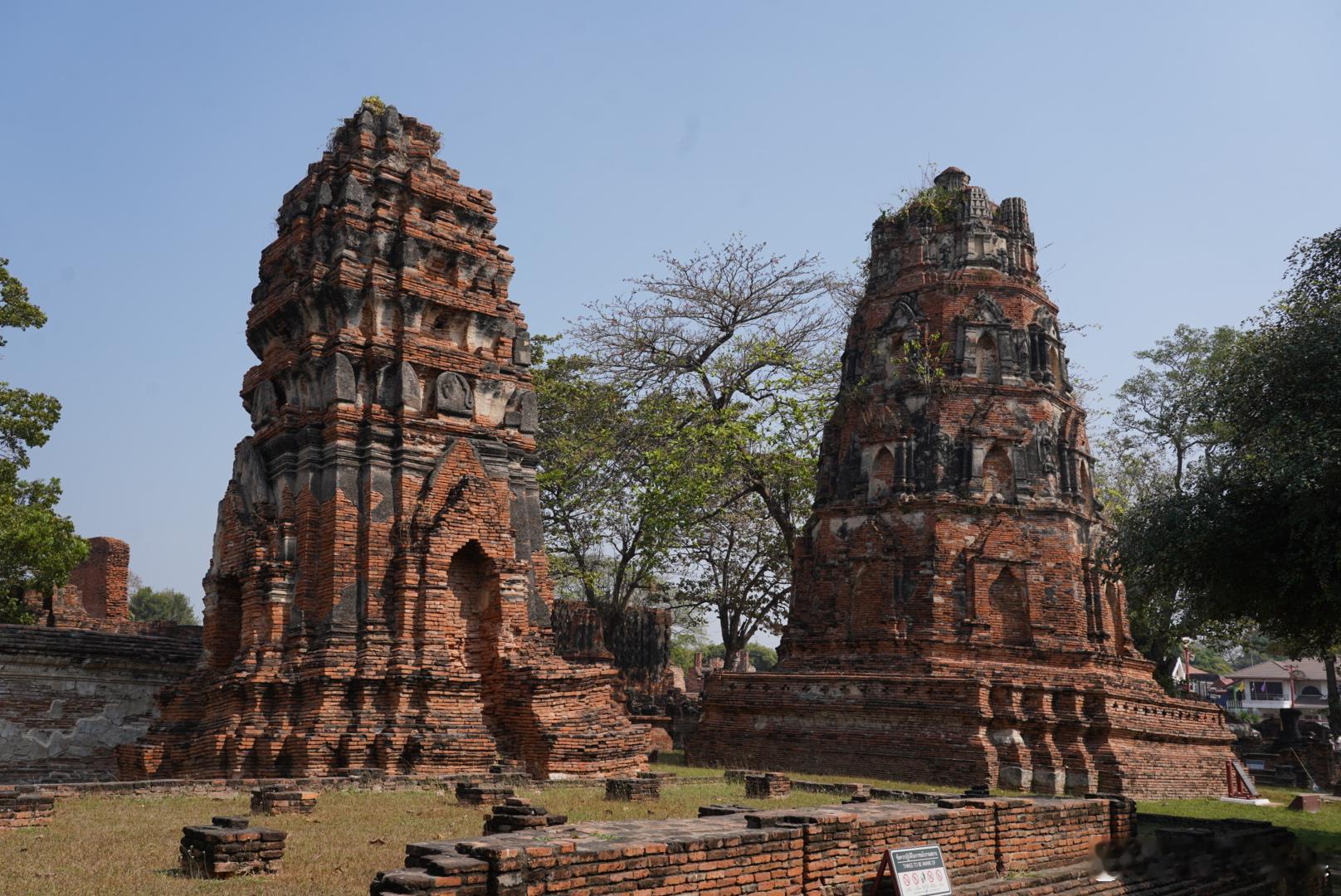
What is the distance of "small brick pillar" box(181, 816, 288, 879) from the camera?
853 cm

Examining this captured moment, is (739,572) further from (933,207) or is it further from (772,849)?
(772,849)

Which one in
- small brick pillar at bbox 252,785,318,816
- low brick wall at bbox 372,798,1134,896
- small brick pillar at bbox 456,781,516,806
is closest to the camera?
low brick wall at bbox 372,798,1134,896

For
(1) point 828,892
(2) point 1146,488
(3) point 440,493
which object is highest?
(2) point 1146,488

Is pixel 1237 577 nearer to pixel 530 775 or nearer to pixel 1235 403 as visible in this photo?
pixel 1235 403

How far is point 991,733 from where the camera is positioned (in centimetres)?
2080

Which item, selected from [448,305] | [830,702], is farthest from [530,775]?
[830,702]

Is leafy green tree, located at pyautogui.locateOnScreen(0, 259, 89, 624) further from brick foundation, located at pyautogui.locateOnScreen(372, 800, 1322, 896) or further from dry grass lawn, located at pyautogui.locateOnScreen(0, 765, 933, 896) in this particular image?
brick foundation, located at pyautogui.locateOnScreen(372, 800, 1322, 896)

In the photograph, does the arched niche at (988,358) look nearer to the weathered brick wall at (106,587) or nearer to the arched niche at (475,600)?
the arched niche at (475,600)

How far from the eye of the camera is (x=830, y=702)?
877 inches

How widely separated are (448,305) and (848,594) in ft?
33.2

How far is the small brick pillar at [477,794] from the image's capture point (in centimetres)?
1305

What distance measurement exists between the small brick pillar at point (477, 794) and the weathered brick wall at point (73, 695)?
7.81 m

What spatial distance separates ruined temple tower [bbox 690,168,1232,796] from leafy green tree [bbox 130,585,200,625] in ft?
193

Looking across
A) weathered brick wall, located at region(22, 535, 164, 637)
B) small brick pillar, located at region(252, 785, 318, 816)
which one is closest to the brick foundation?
small brick pillar, located at region(252, 785, 318, 816)
